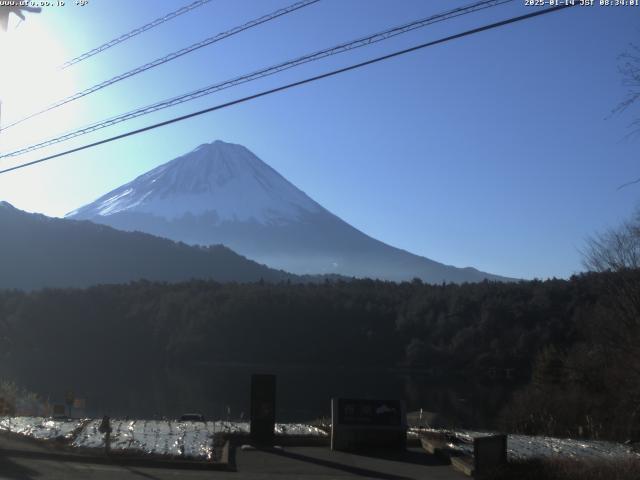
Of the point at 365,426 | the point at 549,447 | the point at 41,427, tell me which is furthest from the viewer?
the point at 41,427

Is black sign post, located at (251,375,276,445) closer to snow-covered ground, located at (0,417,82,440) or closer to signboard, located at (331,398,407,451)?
signboard, located at (331,398,407,451)

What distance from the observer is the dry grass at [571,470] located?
1072cm

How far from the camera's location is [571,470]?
11.1 meters

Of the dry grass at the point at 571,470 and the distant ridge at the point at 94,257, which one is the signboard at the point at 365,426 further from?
the distant ridge at the point at 94,257

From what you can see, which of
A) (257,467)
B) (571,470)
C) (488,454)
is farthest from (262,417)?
(571,470)

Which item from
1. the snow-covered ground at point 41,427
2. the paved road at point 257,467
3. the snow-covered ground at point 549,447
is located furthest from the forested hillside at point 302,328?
the snow-covered ground at point 41,427

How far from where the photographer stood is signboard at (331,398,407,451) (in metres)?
14.2

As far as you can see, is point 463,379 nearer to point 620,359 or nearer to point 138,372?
point 138,372

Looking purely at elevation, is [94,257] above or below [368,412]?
above

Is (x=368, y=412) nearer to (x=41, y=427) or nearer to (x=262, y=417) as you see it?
(x=262, y=417)

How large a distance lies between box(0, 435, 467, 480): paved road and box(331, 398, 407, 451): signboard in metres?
0.39

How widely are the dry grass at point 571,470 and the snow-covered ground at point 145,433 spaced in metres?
4.62

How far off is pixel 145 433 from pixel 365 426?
3984 mm

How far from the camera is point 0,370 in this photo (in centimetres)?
6688
